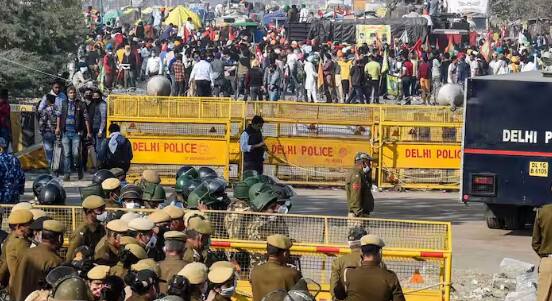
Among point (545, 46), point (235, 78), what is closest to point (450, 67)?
point (235, 78)

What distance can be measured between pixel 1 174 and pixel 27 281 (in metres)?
6.05

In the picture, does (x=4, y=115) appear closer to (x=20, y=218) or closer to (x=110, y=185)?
(x=110, y=185)

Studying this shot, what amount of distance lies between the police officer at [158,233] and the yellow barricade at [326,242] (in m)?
1.42

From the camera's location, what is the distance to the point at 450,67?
143ft

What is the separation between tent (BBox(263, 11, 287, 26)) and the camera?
75.1 m

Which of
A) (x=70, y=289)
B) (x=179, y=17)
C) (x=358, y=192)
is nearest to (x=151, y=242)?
(x=70, y=289)

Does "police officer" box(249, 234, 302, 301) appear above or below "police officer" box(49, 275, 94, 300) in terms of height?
below

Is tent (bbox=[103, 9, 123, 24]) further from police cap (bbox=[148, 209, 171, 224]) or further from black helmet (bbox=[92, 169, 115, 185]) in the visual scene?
police cap (bbox=[148, 209, 171, 224])

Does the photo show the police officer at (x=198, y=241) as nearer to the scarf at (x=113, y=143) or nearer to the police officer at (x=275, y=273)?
the police officer at (x=275, y=273)

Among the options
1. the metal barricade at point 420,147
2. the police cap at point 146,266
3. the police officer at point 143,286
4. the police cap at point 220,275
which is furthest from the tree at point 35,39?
the police officer at point 143,286

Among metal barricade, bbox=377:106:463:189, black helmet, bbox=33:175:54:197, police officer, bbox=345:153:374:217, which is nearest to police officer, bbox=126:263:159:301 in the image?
black helmet, bbox=33:175:54:197

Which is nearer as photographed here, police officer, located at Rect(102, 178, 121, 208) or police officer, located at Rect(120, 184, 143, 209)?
police officer, located at Rect(120, 184, 143, 209)

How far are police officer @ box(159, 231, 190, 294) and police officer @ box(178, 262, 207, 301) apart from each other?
87 centimetres

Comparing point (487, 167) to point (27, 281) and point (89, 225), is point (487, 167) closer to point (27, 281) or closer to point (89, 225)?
point (89, 225)
